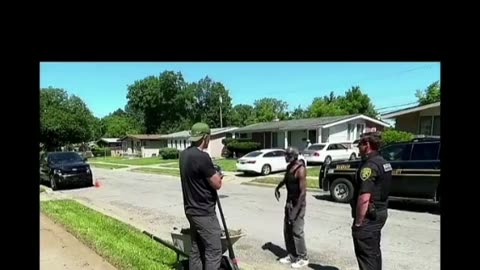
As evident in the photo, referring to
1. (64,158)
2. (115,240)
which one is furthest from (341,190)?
(64,158)

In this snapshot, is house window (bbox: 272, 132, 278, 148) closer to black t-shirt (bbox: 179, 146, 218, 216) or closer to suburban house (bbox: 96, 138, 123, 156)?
black t-shirt (bbox: 179, 146, 218, 216)

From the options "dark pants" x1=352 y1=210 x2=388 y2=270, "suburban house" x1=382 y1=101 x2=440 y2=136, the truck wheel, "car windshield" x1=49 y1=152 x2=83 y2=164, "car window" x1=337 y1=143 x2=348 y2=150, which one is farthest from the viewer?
"car window" x1=337 y1=143 x2=348 y2=150

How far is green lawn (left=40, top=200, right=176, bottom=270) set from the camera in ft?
19.5

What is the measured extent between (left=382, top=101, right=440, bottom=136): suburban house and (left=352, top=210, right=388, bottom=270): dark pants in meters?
20.4

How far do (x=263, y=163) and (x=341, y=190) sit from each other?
10.8m

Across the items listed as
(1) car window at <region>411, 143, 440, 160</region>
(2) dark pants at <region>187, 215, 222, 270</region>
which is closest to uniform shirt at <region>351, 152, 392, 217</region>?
(2) dark pants at <region>187, 215, 222, 270</region>

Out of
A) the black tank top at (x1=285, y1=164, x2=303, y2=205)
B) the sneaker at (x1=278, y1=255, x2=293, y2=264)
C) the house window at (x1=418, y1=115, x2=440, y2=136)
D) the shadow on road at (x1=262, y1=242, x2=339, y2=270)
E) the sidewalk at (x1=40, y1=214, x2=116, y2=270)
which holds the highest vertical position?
the house window at (x1=418, y1=115, x2=440, y2=136)

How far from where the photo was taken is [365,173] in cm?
474

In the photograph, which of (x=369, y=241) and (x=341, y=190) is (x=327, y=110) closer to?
(x=341, y=190)

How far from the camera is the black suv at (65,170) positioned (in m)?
18.0

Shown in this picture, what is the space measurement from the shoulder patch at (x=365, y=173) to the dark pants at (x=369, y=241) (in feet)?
1.35

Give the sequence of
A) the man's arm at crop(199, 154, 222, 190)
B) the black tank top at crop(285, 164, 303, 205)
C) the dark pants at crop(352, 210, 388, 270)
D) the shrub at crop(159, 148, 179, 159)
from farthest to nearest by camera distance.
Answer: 1. the shrub at crop(159, 148, 179, 159)
2. the black tank top at crop(285, 164, 303, 205)
3. the dark pants at crop(352, 210, 388, 270)
4. the man's arm at crop(199, 154, 222, 190)
